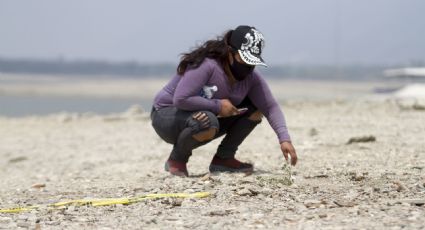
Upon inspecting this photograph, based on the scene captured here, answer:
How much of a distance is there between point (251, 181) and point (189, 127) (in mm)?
619

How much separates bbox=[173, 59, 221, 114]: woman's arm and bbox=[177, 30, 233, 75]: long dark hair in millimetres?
60

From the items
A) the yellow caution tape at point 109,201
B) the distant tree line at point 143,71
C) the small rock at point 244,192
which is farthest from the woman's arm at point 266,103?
the distant tree line at point 143,71

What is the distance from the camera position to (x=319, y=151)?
24.7 ft

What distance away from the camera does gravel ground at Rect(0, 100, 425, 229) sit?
4.16m

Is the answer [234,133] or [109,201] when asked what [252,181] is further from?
[109,201]

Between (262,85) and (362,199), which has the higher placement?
(262,85)

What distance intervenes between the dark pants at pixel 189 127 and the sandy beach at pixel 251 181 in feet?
0.75

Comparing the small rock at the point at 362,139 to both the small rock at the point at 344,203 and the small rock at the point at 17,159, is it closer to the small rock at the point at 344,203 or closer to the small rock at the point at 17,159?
the small rock at the point at 344,203

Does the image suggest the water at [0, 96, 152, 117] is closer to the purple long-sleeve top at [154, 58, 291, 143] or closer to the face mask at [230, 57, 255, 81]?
the purple long-sleeve top at [154, 58, 291, 143]

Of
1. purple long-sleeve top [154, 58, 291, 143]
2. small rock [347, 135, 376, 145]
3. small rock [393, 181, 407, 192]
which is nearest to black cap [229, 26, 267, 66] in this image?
purple long-sleeve top [154, 58, 291, 143]

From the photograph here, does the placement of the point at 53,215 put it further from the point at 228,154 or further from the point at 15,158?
the point at 15,158

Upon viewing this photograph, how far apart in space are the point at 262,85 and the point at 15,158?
4.93 m

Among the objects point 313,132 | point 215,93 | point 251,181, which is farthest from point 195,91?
point 313,132

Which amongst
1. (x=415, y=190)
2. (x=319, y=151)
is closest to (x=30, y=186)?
(x=319, y=151)
